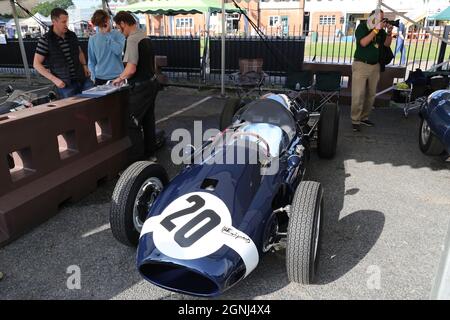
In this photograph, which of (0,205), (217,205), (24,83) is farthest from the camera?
(24,83)

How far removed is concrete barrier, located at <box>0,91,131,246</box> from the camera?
11.0ft

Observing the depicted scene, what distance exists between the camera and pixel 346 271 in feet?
9.62

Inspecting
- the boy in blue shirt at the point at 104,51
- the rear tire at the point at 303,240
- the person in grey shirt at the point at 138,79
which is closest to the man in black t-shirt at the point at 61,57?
the boy in blue shirt at the point at 104,51

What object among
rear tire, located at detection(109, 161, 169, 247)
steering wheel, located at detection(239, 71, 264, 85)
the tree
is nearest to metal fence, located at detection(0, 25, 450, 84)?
steering wheel, located at detection(239, 71, 264, 85)

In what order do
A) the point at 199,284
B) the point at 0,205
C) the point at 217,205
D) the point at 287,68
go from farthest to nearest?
1. the point at 287,68
2. the point at 0,205
3. the point at 217,205
4. the point at 199,284

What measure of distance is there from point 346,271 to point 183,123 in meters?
4.84

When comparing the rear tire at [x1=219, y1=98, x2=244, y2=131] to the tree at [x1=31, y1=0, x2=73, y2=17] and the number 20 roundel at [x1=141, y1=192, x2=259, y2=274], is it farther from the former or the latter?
the tree at [x1=31, y1=0, x2=73, y2=17]

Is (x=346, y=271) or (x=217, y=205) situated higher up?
(x=217, y=205)

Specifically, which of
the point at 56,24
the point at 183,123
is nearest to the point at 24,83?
the point at 183,123

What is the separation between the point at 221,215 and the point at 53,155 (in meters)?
2.12

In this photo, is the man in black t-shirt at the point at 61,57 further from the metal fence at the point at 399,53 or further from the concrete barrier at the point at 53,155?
the metal fence at the point at 399,53
